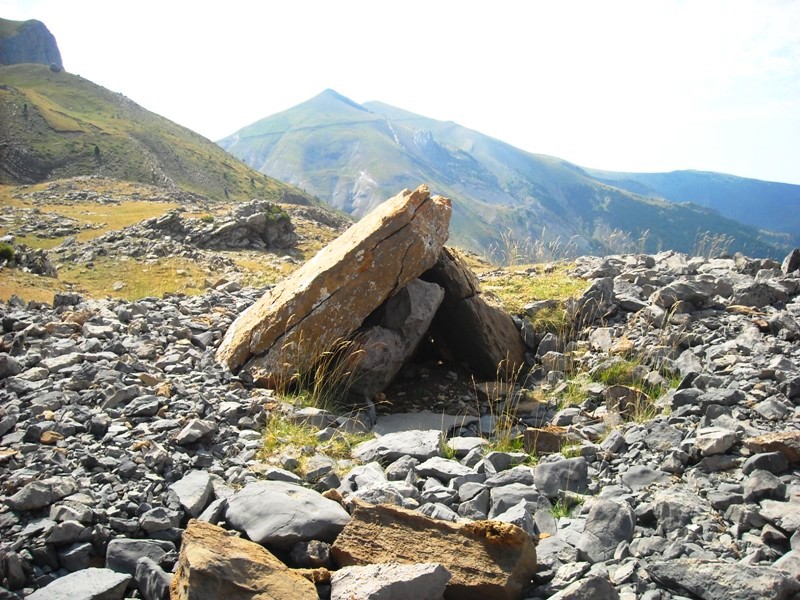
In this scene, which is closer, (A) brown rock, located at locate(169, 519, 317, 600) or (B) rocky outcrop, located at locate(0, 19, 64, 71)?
(A) brown rock, located at locate(169, 519, 317, 600)

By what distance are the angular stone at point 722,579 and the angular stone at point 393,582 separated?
149 cm

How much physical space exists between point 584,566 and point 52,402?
566cm

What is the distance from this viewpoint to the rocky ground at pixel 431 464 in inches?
155

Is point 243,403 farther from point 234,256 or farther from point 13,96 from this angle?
point 13,96

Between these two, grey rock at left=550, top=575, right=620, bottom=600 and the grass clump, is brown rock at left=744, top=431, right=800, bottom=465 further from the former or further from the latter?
the grass clump

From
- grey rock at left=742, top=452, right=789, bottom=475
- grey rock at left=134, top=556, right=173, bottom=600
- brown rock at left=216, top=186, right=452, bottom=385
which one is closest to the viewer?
grey rock at left=134, top=556, right=173, bottom=600

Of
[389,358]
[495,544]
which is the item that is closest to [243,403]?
[389,358]

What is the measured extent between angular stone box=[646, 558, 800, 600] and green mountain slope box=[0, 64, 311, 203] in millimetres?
74439

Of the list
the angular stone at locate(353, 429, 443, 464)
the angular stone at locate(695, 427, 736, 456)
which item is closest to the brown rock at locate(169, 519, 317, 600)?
the angular stone at locate(353, 429, 443, 464)

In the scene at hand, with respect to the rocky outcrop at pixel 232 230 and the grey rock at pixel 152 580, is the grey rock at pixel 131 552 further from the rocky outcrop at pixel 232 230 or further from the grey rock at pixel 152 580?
the rocky outcrop at pixel 232 230

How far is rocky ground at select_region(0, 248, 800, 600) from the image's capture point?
3943 millimetres

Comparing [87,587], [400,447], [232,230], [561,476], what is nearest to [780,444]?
[561,476]

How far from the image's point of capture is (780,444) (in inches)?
199

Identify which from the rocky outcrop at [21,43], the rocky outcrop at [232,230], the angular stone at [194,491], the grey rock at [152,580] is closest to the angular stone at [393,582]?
the grey rock at [152,580]
